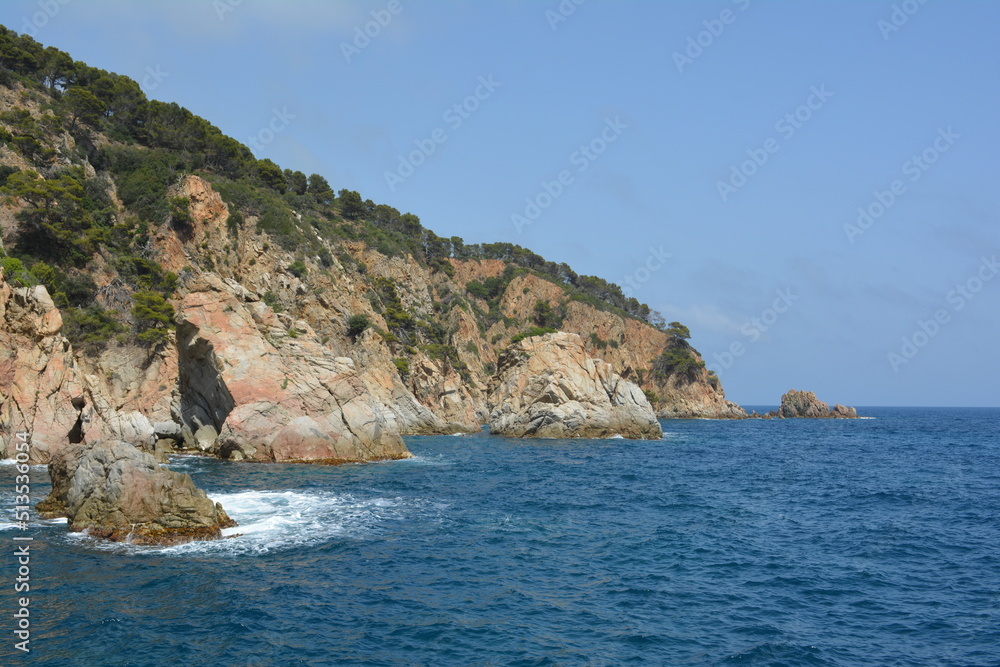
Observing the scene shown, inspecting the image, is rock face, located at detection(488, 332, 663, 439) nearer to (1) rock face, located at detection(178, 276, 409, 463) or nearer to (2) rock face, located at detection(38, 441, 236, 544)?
(1) rock face, located at detection(178, 276, 409, 463)

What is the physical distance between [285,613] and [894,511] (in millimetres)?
24116

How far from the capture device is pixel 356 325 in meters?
66.2

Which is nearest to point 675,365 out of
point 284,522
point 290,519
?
point 290,519

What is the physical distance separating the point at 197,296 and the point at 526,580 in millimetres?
30609

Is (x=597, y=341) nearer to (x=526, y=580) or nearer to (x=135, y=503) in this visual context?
(x=526, y=580)

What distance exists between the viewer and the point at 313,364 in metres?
40.7

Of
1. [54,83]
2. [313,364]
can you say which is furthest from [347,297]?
[54,83]

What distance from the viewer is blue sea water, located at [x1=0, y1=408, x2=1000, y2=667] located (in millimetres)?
12680

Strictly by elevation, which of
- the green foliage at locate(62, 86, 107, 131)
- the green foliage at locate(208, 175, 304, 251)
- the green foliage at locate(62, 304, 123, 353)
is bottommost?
the green foliage at locate(62, 304, 123, 353)

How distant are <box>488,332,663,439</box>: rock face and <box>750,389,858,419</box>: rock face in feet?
218

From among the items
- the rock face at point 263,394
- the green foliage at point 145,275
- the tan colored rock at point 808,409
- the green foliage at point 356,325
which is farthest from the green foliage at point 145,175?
the tan colored rock at point 808,409

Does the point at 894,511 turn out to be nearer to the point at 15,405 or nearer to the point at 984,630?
the point at 984,630
